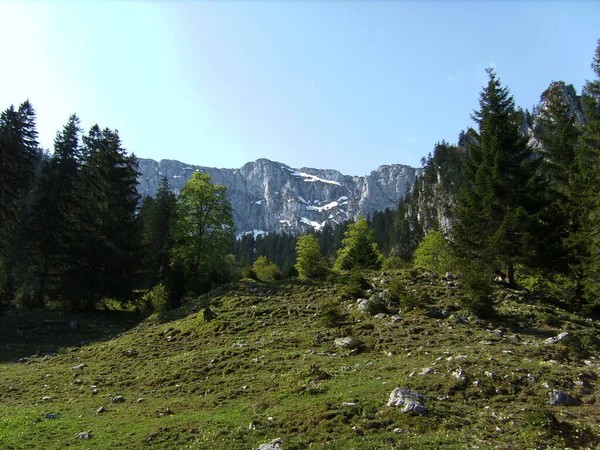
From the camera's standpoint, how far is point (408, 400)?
8.96 m

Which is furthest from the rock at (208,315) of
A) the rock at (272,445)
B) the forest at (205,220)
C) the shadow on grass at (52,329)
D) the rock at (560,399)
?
the rock at (560,399)

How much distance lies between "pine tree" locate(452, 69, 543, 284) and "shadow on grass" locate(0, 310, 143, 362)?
75.5ft

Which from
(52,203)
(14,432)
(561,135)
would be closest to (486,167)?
(561,135)

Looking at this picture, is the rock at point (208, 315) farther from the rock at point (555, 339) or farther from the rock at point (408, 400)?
the rock at point (555, 339)

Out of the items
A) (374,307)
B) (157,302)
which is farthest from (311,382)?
(157,302)

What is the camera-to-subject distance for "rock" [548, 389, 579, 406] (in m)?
9.30

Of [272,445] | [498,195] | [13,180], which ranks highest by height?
[13,180]

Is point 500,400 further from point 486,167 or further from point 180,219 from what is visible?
point 180,219

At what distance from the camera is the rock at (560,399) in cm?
930

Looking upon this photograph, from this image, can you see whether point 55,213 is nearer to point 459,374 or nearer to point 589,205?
point 459,374

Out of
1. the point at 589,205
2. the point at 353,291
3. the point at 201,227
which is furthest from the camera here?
the point at 201,227

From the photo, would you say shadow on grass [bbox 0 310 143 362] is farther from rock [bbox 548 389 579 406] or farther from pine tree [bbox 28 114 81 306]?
rock [bbox 548 389 579 406]

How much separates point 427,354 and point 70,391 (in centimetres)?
1249

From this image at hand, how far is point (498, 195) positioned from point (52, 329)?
3033 centimetres
